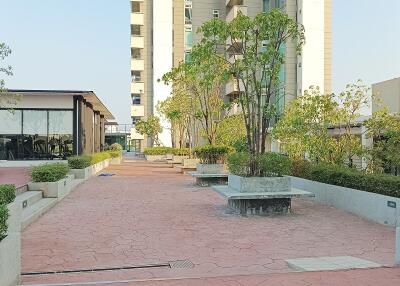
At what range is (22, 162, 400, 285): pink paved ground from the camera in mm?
6043

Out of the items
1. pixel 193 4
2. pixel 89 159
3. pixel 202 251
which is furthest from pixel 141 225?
pixel 193 4

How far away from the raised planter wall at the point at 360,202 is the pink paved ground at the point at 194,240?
281 millimetres

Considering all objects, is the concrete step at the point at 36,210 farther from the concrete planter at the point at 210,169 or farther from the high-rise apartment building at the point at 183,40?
the high-rise apartment building at the point at 183,40

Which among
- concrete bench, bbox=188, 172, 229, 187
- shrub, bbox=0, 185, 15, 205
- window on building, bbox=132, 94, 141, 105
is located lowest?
concrete bench, bbox=188, 172, 229, 187

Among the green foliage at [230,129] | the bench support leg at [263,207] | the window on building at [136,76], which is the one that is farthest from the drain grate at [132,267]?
the window on building at [136,76]

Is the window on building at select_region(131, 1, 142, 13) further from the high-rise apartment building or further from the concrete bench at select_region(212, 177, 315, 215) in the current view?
the concrete bench at select_region(212, 177, 315, 215)

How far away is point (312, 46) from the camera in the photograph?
1631 inches

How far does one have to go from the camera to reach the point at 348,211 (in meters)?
11.1

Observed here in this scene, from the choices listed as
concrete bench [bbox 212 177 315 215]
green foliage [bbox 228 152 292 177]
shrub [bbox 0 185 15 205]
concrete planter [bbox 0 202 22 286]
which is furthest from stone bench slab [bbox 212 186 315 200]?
concrete planter [bbox 0 202 22 286]

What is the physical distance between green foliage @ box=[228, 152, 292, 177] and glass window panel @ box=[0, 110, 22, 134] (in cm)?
1740

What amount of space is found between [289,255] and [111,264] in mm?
2662

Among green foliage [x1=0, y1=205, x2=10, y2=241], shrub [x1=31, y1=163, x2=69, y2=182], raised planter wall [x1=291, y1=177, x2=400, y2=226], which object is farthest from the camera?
shrub [x1=31, y1=163, x2=69, y2=182]

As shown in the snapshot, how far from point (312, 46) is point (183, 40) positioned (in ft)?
49.0

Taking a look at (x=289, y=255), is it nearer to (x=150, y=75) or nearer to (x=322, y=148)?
(x=322, y=148)
